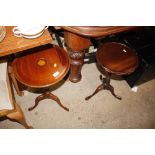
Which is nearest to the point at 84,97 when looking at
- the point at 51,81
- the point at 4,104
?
the point at 51,81

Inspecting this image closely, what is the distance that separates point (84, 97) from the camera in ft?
8.46

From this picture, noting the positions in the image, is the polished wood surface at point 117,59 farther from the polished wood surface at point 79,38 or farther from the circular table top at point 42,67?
the circular table top at point 42,67

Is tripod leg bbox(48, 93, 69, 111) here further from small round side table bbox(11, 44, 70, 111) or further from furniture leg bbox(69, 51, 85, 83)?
small round side table bbox(11, 44, 70, 111)

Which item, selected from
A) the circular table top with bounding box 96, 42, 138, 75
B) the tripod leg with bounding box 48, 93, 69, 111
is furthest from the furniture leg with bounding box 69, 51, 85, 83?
the tripod leg with bounding box 48, 93, 69, 111

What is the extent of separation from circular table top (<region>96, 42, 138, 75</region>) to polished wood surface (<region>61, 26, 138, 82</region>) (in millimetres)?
199

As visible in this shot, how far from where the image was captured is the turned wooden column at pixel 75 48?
6.24ft

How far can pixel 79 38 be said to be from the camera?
6.26 feet

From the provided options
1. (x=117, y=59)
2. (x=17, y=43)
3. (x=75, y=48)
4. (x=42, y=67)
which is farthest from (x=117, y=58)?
(x=17, y=43)

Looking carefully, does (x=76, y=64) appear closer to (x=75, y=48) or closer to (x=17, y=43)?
(x=75, y=48)

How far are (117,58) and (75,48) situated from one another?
0.44m

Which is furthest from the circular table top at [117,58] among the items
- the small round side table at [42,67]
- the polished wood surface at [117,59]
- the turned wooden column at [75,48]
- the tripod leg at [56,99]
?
the tripod leg at [56,99]

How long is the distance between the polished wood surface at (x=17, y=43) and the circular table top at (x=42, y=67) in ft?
1.32
